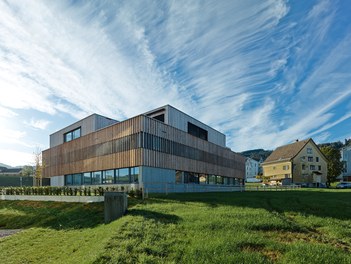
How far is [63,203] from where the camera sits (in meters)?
23.1

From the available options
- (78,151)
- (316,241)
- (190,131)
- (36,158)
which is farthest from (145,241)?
(36,158)

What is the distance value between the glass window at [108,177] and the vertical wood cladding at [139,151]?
670mm

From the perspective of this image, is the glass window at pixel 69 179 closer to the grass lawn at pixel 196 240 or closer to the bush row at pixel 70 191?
the bush row at pixel 70 191

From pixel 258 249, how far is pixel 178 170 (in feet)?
88.2

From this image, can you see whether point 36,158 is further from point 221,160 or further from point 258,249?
point 258,249

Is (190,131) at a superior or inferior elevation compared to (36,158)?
superior

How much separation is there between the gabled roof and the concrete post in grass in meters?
64.7

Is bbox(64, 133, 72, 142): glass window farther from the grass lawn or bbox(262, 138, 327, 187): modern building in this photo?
bbox(262, 138, 327, 187): modern building

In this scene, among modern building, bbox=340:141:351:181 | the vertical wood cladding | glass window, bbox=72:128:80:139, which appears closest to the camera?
the vertical wood cladding

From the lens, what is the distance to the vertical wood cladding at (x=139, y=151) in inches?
1161

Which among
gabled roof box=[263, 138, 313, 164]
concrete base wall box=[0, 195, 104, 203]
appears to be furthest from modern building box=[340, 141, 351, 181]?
concrete base wall box=[0, 195, 104, 203]

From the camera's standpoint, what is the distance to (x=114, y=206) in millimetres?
13406

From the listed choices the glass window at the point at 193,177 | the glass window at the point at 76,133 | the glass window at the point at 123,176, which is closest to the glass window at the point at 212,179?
the glass window at the point at 193,177

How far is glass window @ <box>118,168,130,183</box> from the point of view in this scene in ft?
99.3
